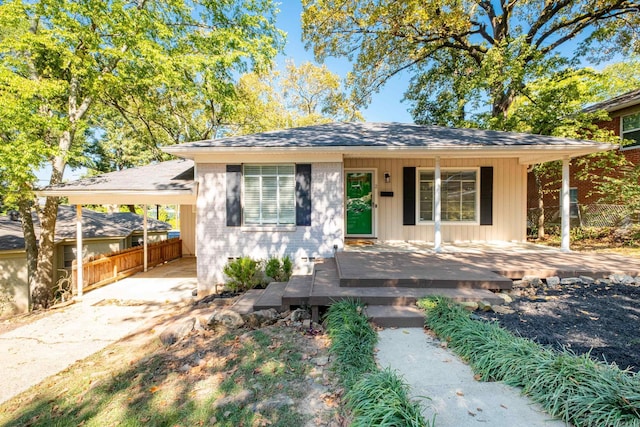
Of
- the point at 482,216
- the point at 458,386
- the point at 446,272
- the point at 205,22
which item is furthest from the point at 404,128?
the point at 205,22

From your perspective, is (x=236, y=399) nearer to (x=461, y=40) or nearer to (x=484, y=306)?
(x=484, y=306)

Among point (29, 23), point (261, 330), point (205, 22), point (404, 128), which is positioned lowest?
point (261, 330)

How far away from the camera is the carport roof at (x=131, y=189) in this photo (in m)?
6.54

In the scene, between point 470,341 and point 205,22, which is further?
point 205,22

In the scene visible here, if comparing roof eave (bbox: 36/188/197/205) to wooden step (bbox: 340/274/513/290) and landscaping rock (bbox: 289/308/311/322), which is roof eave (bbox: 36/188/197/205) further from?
wooden step (bbox: 340/274/513/290)

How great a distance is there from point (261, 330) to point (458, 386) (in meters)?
2.41

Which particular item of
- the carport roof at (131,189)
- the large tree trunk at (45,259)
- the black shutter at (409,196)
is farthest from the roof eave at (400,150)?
the large tree trunk at (45,259)

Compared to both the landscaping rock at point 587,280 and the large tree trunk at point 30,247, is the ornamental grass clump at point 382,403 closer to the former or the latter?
the landscaping rock at point 587,280

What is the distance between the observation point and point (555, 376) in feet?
6.91

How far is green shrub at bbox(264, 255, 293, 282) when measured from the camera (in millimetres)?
6234

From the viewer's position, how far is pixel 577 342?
9.26 feet

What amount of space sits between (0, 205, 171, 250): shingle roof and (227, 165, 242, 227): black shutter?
7.83 meters

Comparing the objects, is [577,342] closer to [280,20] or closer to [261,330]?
[261,330]

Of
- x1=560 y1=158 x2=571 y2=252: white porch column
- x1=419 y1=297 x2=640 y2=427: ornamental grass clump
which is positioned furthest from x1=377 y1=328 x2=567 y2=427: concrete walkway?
x1=560 y1=158 x2=571 y2=252: white porch column
